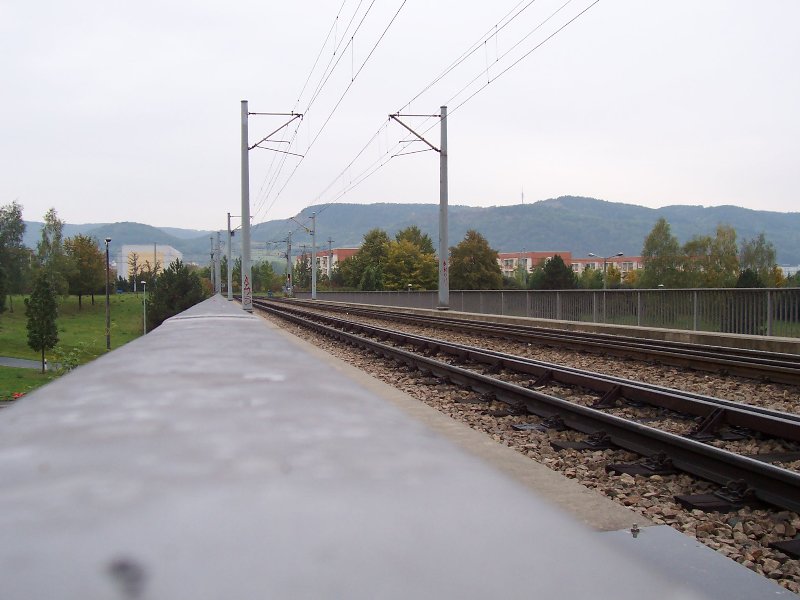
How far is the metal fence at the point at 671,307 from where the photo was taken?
17.6 metres

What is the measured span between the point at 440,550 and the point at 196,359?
8.11 metres

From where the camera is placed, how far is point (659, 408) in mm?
8617

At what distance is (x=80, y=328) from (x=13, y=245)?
32.4 meters

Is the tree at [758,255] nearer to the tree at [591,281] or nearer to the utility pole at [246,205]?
the tree at [591,281]

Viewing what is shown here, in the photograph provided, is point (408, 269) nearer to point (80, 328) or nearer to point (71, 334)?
point (71, 334)

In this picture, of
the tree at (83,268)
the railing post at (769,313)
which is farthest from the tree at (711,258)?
the tree at (83,268)

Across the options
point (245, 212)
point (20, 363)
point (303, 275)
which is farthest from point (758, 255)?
point (245, 212)

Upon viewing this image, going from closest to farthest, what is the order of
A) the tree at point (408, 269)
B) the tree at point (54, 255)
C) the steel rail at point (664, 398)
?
the steel rail at point (664, 398), the tree at point (408, 269), the tree at point (54, 255)

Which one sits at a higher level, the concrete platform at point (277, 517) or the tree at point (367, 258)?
the tree at point (367, 258)

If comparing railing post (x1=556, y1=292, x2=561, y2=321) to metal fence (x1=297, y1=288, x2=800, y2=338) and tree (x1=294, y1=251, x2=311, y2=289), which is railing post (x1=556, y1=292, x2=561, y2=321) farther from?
tree (x1=294, y1=251, x2=311, y2=289)

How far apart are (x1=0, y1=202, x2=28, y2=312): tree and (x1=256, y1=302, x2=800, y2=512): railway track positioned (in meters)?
125

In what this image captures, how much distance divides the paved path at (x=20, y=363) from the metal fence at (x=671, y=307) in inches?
2462

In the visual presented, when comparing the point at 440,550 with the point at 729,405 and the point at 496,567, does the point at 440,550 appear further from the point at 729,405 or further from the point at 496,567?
the point at 729,405

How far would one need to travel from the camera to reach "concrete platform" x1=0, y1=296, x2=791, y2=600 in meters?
2.47
